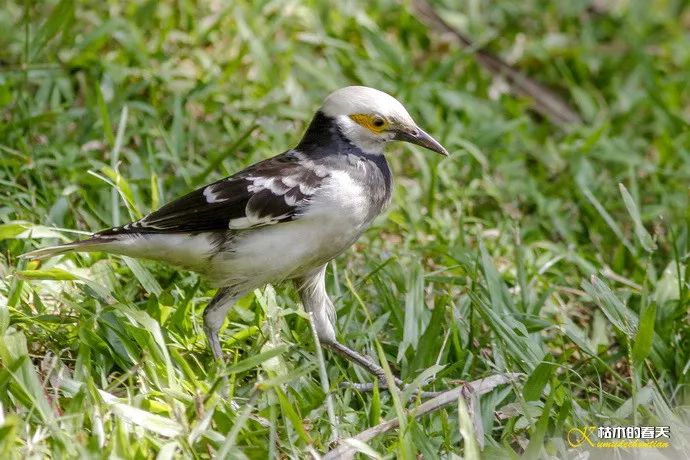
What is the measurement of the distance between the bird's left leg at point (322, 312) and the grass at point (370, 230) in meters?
0.08

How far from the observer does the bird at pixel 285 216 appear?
14.1ft

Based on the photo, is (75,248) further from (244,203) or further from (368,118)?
(368,118)

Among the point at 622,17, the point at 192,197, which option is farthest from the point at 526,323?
the point at 622,17

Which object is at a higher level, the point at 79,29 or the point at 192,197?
the point at 79,29

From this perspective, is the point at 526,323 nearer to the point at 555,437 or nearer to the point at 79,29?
the point at 555,437

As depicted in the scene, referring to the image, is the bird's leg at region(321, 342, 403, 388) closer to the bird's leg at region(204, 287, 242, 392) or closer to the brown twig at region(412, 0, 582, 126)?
the bird's leg at region(204, 287, 242, 392)

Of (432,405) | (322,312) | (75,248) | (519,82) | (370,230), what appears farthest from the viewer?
(519,82)

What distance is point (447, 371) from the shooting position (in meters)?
4.49

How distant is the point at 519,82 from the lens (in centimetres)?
754

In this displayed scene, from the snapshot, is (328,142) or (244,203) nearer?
(244,203)

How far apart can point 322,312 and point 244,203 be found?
0.70 m

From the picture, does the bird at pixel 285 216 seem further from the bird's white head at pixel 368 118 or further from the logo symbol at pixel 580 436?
the logo symbol at pixel 580 436

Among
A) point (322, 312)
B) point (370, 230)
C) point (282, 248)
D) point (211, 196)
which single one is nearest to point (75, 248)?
point (211, 196)

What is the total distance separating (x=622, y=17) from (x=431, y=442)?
18.0ft
